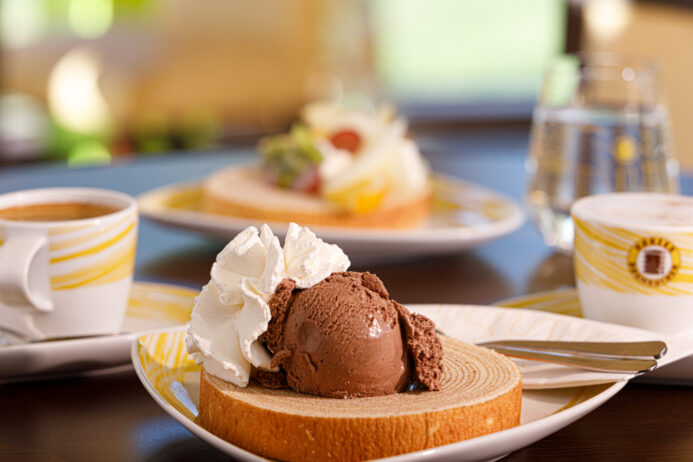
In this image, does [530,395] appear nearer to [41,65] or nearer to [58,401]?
[58,401]

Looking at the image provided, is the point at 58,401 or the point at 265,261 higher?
the point at 265,261

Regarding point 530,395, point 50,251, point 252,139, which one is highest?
point 50,251

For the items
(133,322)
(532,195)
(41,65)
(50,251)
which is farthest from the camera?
(41,65)

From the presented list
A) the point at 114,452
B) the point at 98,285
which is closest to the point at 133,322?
the point at 98,285

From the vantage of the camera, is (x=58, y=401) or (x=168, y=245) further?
(x=168, y=245)

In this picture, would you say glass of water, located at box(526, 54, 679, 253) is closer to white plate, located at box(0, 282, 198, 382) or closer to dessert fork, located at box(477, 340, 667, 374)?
dessert fork, located at box(477, 340, 667, 374)

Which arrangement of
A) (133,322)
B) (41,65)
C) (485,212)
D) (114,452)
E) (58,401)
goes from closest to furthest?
(114,452), (58,401), (133,322), (485,212), (41,65)
